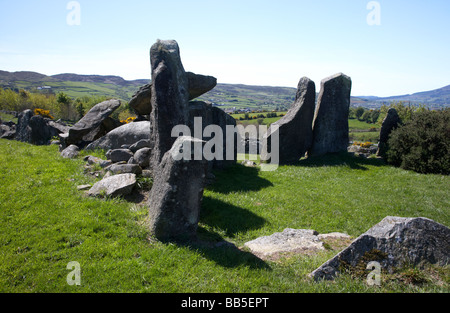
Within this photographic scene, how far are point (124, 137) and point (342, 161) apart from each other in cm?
1370

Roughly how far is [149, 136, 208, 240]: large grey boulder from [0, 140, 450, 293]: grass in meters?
0.44

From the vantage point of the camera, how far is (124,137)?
15.7 meters

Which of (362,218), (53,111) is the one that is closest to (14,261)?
(362,218)

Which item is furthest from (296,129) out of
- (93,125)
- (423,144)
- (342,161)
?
(93,125)

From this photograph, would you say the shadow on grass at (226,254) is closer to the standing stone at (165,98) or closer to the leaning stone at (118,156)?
the standing stone at (165,98)

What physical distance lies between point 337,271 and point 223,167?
11.7 meters

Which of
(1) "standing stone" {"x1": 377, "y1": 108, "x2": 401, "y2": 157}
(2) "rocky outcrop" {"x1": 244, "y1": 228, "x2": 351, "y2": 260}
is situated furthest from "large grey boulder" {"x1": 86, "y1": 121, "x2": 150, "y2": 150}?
(1) "standing stone" {"x1": 377, "y1": 108, "x2": 401, "y2": 157}

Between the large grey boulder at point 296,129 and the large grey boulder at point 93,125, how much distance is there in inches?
408

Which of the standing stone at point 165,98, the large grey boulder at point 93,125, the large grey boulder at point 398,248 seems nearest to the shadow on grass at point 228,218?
the standing stone at point 165,98

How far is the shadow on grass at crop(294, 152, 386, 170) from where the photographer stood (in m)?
17.8

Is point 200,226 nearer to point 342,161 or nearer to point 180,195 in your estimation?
point 180,195

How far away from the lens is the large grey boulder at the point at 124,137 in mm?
15445

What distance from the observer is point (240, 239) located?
28.9ft

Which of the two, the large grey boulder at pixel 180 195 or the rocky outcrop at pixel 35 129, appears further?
the rocky outcrop at pixel 35 129
